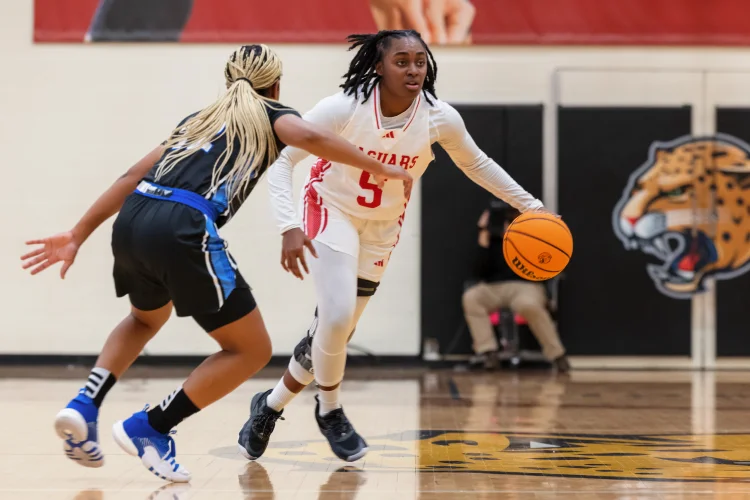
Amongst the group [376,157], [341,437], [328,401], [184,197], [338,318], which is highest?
[376,157]

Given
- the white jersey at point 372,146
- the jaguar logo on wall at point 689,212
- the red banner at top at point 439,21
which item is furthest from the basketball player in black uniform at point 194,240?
the jaguar logo on wall at point 689,212

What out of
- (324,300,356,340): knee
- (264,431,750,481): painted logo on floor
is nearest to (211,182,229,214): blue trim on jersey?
(324,300,356,340): knee

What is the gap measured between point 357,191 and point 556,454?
4.76 ft

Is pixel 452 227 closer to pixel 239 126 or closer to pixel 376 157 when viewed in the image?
pixel 376 157

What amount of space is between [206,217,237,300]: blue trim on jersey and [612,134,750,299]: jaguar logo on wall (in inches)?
256

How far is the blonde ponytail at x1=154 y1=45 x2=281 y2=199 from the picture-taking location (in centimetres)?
331

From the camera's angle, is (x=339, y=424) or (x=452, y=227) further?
(x=452, y=227)

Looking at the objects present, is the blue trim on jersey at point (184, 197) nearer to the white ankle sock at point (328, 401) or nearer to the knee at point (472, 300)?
the white ankle sock at point (328, 401)

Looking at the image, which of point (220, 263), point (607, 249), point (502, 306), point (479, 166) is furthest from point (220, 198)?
point (607, 249)

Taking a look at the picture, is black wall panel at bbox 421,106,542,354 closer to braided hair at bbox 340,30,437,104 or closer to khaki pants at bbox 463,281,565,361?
khaki pants at bbox 463,281,565,361

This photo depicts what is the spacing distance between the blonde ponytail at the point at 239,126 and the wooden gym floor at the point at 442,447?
1.14 metres

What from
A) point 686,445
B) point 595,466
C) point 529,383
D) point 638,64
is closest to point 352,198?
point 595,466

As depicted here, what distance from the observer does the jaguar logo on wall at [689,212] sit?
9078mm

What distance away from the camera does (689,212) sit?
358 inches
